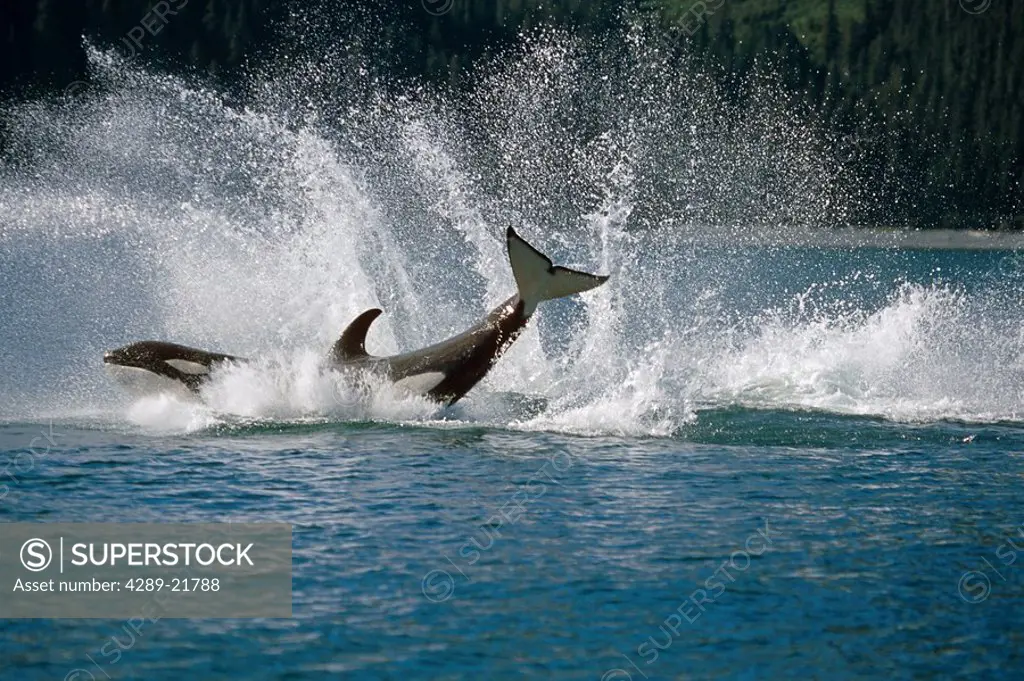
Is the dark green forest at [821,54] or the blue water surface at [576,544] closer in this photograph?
the blue water surface at [576,544]

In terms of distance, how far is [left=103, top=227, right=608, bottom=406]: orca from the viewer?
2023 centimetres

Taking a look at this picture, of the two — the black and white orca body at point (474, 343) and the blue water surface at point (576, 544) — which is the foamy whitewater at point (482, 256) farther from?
the blue water surface at point (576, 544)

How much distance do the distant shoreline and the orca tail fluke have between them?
81923mm

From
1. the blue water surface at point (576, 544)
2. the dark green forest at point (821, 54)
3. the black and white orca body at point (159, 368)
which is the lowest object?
the blue water surface at point (576, 544)

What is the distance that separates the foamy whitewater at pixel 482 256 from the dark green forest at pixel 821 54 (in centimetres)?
294

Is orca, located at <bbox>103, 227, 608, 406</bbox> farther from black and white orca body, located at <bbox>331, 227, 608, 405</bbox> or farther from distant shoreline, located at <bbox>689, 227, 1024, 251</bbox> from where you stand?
distant shoreline, located at <bbox>689, 227, 1024, 251</bbox>

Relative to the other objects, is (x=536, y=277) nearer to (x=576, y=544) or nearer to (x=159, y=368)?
(x=576, y=544)

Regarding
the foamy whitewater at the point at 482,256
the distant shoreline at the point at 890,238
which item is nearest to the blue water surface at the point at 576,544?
the foamy whitewater at the point at 482,256

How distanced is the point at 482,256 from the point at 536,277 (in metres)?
8.90

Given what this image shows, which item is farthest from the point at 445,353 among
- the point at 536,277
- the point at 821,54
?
the point at 821,54

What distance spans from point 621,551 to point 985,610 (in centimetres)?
367

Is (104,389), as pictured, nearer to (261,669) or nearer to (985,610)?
(261,669)

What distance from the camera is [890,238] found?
11438cm

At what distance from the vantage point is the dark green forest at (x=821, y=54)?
115m
